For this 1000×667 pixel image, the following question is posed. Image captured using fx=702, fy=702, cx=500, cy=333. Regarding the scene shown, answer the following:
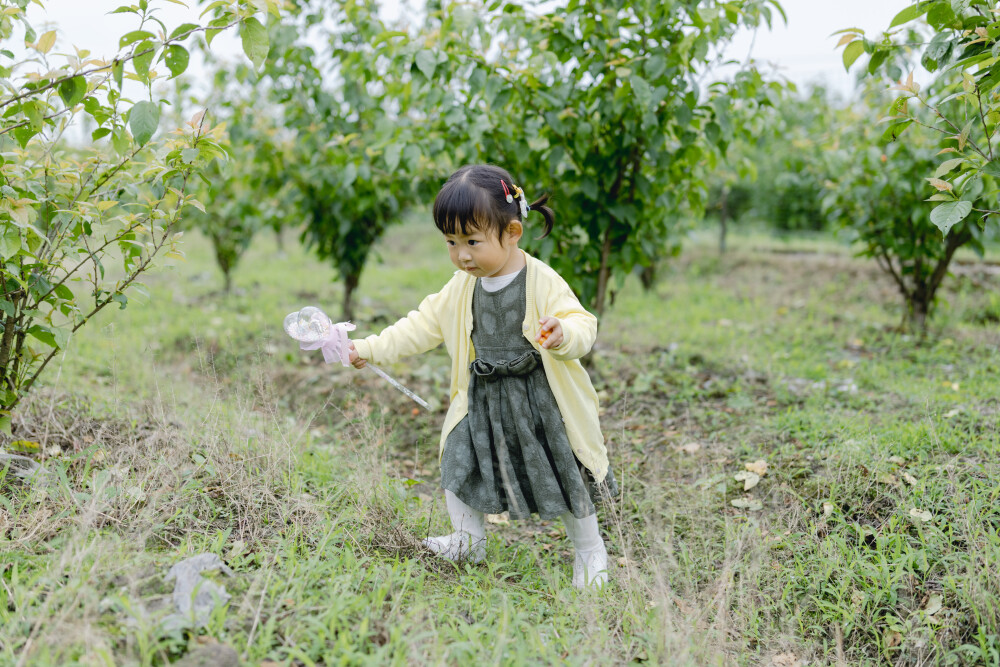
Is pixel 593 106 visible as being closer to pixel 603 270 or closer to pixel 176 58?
pixel 603 270

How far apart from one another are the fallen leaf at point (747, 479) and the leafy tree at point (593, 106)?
139 cm

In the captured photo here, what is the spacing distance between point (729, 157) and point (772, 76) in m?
1.22

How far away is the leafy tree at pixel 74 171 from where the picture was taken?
6.59ft

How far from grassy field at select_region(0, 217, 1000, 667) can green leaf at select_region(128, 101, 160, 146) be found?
0.93 metres

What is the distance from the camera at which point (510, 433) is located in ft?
7.62

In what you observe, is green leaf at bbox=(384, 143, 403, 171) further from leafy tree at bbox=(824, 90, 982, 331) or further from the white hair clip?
leafy tree at bbox=(824, 90, 982, 331)

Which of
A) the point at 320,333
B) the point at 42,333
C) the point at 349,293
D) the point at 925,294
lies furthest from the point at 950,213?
the point at 349,293

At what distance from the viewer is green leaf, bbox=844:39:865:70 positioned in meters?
2.44

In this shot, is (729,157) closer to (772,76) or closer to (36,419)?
(772,76)

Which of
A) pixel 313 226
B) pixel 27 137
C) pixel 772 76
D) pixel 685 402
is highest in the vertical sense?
pixel 772 76

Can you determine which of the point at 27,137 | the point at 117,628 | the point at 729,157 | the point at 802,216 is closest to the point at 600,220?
the point at 729,157

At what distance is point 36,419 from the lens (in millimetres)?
2809

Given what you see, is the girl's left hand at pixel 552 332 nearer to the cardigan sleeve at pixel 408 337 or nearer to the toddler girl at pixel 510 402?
the toddler girl at pixel 510 402

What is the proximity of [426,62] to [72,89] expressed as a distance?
1.40 meters
